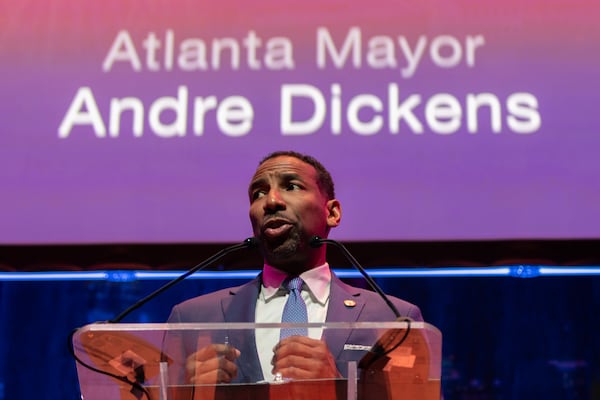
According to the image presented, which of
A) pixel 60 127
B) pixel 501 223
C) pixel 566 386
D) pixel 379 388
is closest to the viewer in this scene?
pixel 379 388

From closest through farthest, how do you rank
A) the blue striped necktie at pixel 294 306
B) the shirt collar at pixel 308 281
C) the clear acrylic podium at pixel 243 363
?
the clear acrylic podium at pixel 243 363 → the blue striped necktie at pixel 294 306 → the shirt collar at pixel 308 281

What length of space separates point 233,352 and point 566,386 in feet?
Result: 8.67

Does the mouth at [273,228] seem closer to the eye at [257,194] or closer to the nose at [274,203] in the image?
the nose at [274,203]

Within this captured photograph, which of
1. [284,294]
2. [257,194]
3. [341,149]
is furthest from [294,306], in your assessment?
[341,149]

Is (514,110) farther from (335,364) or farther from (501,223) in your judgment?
(335,364)

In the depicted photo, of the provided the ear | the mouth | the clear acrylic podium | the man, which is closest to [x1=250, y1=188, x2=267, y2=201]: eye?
the man

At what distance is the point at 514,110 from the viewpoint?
342 cm

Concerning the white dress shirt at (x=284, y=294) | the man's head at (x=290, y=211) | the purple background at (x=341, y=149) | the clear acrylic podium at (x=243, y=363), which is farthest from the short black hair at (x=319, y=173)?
the clear acrylic podium at (x=243, y=363)

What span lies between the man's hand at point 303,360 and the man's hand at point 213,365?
86 millimetres

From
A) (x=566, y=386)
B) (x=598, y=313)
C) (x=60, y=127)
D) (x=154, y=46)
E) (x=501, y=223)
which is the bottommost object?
(x=566, y=386)

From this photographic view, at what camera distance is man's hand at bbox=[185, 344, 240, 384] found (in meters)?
1.71

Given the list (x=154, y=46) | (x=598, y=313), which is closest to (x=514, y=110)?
(x=598, y=313)

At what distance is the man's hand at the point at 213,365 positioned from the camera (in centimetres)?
171

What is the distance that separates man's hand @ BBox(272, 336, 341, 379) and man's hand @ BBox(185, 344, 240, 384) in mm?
86
